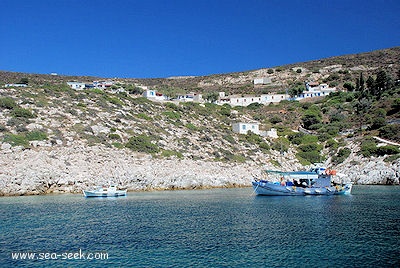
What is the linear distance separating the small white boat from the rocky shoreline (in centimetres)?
204

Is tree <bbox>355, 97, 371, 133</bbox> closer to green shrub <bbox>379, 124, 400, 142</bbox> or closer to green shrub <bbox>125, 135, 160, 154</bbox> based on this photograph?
green shrub <bbox>379, 124, 400, 142</bbox>

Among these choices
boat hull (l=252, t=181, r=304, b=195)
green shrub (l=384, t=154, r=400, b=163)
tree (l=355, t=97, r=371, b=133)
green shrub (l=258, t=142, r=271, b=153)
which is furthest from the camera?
tree (l=355, t=97, r=371, b=133)

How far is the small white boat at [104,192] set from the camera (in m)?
37.2

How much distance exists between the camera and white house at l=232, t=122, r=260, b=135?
7138 cm

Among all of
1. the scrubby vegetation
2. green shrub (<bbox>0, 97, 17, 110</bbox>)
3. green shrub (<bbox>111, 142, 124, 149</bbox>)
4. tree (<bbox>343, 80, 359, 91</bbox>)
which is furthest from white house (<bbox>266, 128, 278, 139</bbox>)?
tree (<bbox>343, 80, 359, 91</bbox>)

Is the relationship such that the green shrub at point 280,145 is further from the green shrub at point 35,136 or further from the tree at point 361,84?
the tree at point 361,84

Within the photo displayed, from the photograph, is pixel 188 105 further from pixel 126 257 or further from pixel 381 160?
pixel 126 257

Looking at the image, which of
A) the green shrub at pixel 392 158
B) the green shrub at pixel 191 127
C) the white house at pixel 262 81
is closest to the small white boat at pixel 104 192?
the green shrub at pixel 191 127

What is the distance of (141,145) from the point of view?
5128 centimetres

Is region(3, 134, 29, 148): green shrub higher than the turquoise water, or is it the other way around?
region(3, 134, 29, 148): green shrub

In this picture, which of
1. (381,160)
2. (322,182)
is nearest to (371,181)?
(381,160)

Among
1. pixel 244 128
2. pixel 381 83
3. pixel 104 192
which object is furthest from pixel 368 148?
pixel 104 192

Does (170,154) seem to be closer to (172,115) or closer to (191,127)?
(191,127)

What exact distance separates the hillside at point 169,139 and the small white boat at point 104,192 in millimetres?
2194
